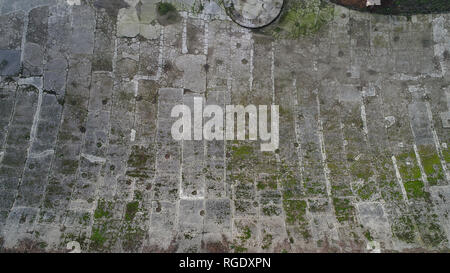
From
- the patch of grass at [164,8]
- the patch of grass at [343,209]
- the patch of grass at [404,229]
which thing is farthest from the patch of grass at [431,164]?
the patch of grass at [164,8]

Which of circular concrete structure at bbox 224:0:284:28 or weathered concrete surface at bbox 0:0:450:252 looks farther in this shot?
circular concrete structure at bbox 224:0:284:28

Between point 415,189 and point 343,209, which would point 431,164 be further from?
point 343,209

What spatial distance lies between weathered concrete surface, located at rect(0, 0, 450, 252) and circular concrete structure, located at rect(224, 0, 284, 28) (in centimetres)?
76

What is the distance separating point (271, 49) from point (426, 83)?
11.6m

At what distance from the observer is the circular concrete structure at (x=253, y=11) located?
934 inches

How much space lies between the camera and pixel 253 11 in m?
23.8

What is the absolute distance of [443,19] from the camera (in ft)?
79.9

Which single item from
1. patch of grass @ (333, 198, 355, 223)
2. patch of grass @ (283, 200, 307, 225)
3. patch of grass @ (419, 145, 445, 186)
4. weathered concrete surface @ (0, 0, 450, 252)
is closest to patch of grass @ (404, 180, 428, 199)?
weathered concrete surface @ (0, 0, 450, 252)

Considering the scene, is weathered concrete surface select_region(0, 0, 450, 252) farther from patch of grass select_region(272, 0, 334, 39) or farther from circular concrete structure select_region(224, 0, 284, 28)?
circular concrete structure select_region(224, 0, 284, 28)

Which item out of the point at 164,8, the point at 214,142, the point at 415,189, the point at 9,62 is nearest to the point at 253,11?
the point at 164,8

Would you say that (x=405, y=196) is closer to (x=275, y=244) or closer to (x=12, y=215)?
(x=275, y=244)

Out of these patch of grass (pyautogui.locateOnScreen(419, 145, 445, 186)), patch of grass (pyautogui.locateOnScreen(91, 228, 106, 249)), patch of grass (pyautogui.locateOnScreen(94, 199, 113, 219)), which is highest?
patch of grass (pyautogui.locateOnScreen(419, 145, 445, 186))

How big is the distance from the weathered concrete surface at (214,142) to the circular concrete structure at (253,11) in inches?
30.1

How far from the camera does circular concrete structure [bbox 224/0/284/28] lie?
77.9 feet
